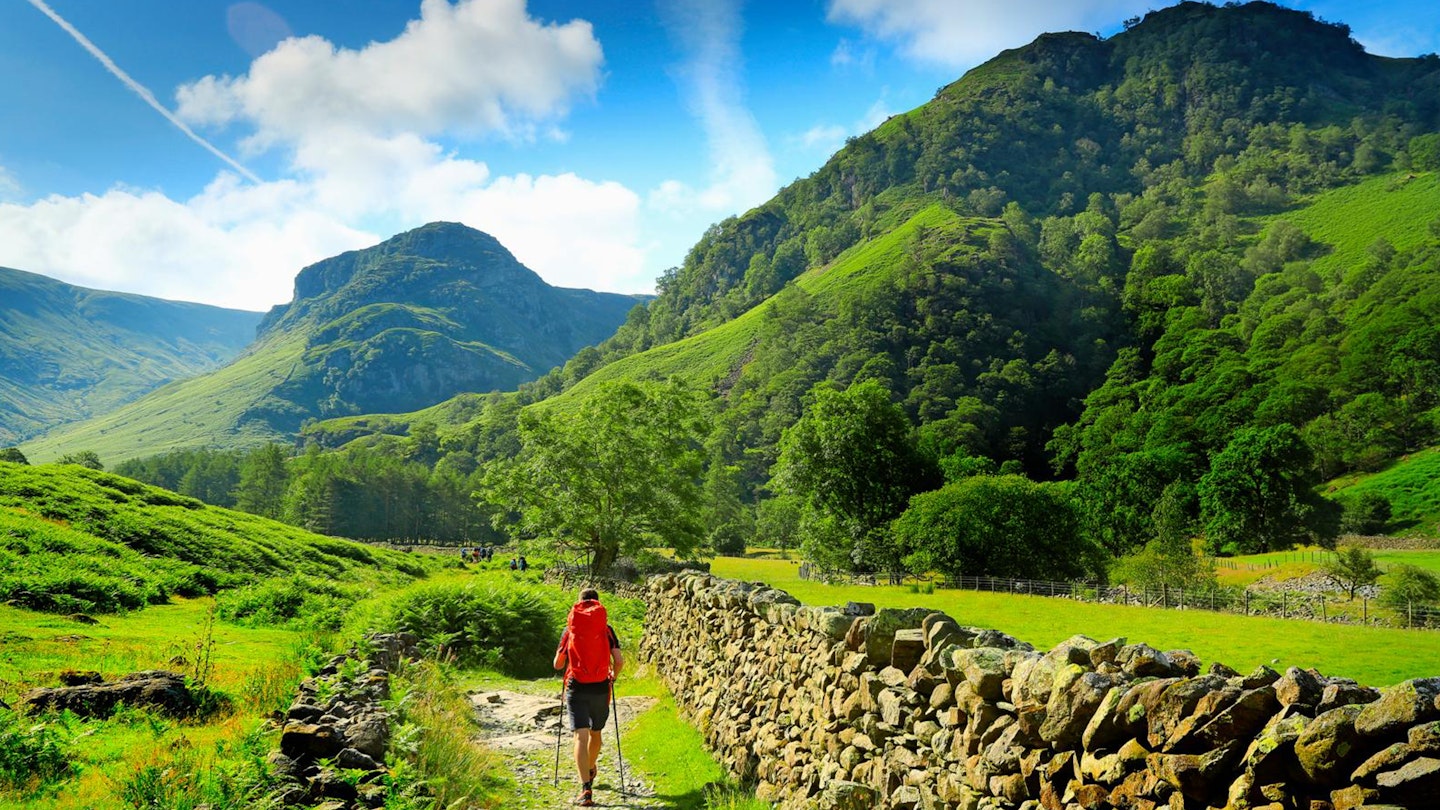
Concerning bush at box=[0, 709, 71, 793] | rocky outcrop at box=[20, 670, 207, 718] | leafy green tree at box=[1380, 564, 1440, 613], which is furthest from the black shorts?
leafy green tree at box=[1380, 564, 1440, 613]

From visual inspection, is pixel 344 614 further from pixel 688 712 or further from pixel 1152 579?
pixel 1152 579

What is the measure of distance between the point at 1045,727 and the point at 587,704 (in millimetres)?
6369

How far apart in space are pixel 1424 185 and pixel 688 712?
10096 inches

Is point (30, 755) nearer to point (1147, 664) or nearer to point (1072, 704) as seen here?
point (1072, 704)

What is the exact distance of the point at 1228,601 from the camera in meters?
33.4

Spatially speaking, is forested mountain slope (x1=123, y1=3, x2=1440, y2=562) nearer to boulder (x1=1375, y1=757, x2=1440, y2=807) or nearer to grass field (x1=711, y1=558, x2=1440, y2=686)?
grass field (x1=711, y1=558, x2=1440, y2=686)

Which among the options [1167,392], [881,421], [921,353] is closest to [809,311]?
[921,353]

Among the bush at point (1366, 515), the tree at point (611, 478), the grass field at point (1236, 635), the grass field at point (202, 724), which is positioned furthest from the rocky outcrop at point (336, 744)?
the bush at point (1366, 515)

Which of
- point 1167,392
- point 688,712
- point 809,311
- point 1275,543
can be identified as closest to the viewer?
point 688,712

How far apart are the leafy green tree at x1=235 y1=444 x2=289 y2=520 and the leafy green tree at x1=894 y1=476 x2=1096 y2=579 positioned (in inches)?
4480

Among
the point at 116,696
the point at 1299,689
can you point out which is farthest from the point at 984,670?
the point at 116,696

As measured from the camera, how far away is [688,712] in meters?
13.9

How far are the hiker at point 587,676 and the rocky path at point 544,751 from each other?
0.47m

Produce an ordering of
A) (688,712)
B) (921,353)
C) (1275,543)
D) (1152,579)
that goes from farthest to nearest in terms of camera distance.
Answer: (921,353) → (1275,543) → (1152,579) → (688,712)
